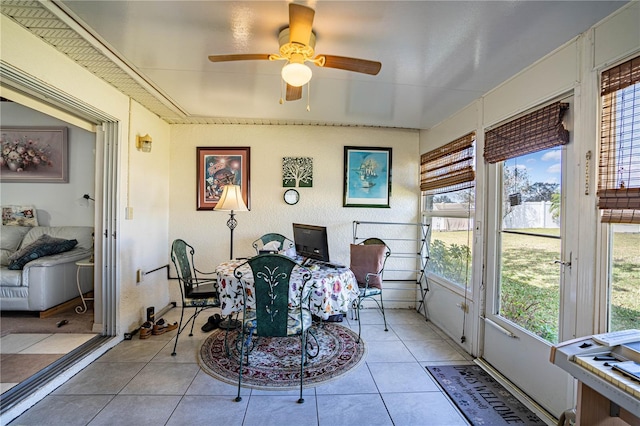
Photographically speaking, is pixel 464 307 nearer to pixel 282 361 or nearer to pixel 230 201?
pixel 282 361

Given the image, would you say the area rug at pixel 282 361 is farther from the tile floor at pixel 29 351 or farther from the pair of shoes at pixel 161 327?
the tile floor at pixel 29 351

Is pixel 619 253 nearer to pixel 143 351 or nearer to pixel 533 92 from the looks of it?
pixel 533 92

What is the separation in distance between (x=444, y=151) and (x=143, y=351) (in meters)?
3.71

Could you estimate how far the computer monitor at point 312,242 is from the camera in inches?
95.4

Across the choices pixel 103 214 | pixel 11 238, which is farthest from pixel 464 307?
pixel 11 238

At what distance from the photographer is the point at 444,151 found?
10.3ft

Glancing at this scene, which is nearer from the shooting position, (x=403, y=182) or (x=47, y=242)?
(x=47, y=242)

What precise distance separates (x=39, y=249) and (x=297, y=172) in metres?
3.19

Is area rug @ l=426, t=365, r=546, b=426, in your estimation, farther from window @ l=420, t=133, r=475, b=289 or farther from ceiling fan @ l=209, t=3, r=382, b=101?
ceiling fan @ l=209, t=3, r=382, b=101

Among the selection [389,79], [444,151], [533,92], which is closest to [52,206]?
[389,79]

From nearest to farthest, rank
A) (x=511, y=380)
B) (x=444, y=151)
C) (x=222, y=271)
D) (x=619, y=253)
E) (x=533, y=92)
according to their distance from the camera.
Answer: (x=619, y=253) → (x=533, y=92) → (x=511, y=380) → (x=222, y=271) → (x=444, y=151)

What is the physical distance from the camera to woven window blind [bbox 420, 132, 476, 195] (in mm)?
2709

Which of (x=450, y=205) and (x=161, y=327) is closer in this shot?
(x=161, y=327)

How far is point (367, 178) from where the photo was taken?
3.74 metres
